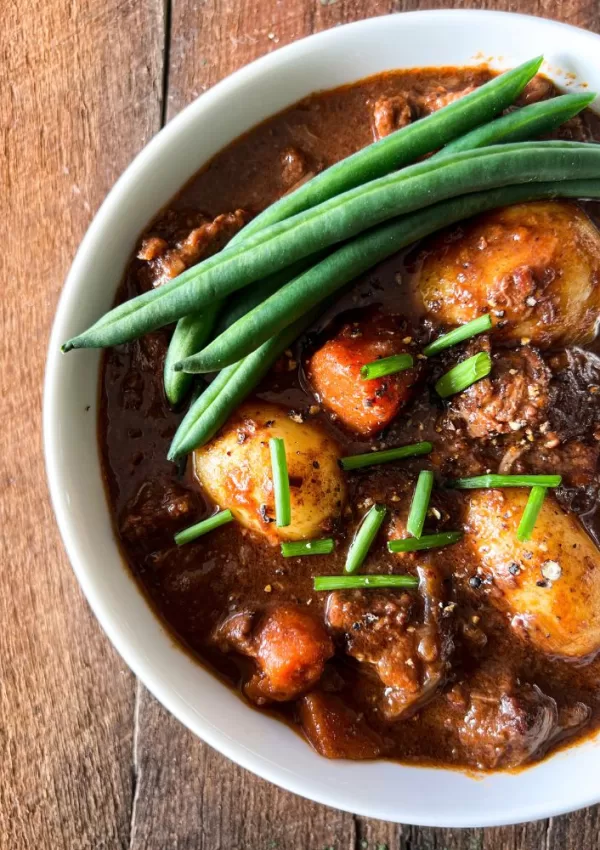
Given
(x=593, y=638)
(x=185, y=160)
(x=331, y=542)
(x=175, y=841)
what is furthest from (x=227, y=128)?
(x=175, y=841)

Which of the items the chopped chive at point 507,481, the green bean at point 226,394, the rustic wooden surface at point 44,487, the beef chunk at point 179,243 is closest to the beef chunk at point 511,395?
the chopped chive at point 507,481

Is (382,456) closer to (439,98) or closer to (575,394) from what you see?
(575,394)

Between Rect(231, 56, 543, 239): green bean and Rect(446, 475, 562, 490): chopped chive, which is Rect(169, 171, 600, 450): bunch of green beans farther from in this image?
Rect(446, 475, 562, 490): chopped chive

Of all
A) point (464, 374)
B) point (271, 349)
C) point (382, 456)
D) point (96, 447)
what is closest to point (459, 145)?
point (464, 374)

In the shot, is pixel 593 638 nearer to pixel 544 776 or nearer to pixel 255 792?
pixel 544 776

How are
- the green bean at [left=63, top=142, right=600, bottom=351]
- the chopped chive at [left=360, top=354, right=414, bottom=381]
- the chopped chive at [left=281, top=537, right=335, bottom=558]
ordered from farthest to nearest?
the chopped chive at [left=281, top=537, right=335, bottom=558]
the chopped chive at [left=360, top=354, right=414, bottom=381]
the green bean at [left=63, top=142, right=600, bottom=351]

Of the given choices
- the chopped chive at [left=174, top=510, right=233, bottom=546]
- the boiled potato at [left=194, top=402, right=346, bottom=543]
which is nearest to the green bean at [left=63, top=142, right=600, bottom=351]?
the boiled potato at [left=194, top=402, right=346, bottom=543]

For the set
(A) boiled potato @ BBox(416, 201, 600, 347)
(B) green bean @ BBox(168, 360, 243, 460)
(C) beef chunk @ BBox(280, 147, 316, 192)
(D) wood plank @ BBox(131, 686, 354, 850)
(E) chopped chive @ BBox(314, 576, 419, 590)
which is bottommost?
(D) wood plank @ BBox(131, 686, 354, 850)
